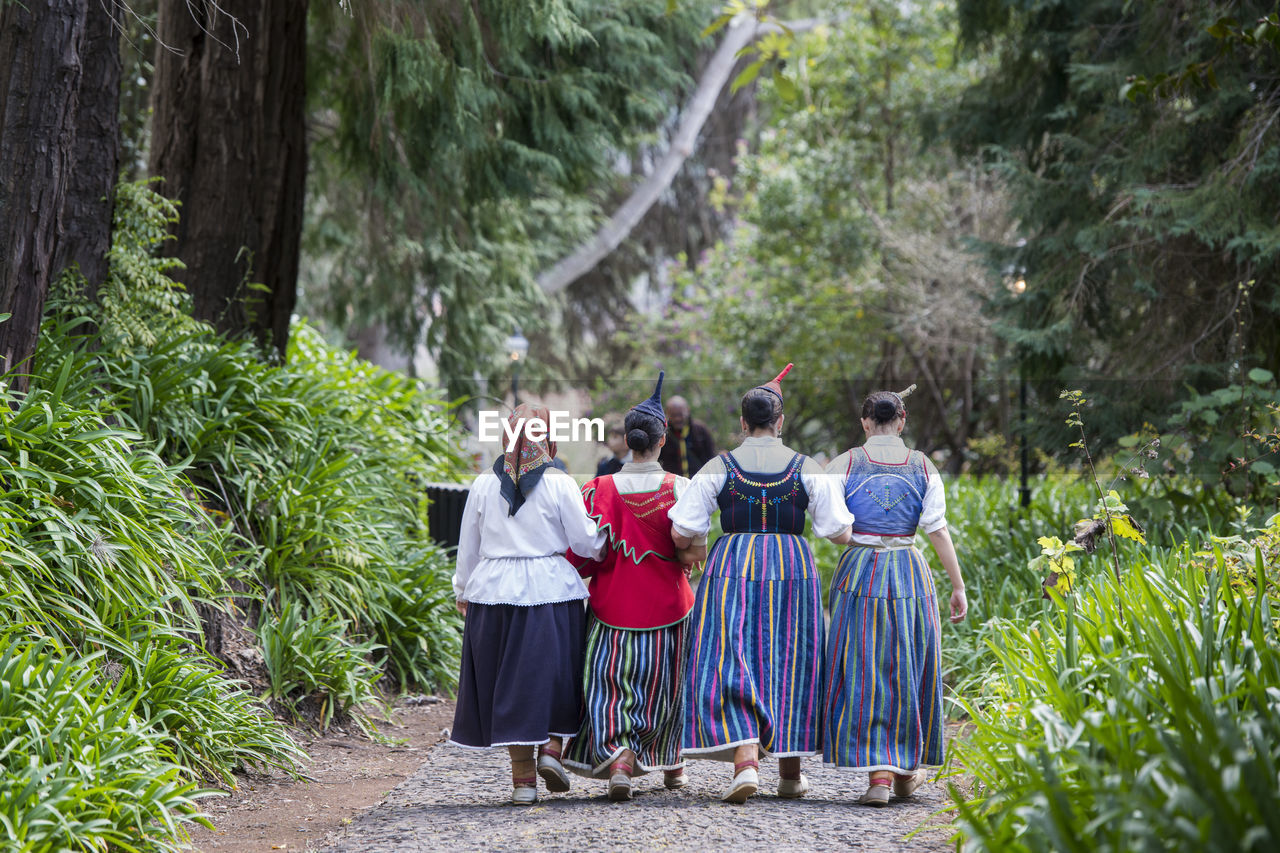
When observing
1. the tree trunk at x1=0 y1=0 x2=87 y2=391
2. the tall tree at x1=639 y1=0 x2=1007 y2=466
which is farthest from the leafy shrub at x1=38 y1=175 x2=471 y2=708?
the tall tree at x1=639 y1=0 x2=1007 y2=466

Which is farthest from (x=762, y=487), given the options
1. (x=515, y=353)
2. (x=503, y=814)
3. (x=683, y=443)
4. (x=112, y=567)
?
(x=515, y=353)

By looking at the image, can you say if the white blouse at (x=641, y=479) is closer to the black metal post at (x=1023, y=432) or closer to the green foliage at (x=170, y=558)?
the green foliage at (x=170, y=558)

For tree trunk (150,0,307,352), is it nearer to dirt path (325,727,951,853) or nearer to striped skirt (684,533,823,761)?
dirt path (325,727,951,853)

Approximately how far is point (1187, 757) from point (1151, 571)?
92.2 inches

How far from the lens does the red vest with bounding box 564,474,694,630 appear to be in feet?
15.7

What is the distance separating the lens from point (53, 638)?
403 centimetres

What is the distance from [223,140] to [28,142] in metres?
2.18

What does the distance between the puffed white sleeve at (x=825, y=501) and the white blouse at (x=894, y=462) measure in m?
0.04

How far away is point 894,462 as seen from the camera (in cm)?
482

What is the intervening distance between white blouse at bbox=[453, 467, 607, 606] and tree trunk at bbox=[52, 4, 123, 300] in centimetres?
275

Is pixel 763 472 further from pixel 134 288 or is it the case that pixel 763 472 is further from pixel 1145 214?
pixel 1145 214

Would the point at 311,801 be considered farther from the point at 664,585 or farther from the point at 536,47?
the point at 536,47

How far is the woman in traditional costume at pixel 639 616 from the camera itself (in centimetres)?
470

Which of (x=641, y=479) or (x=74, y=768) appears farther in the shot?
(x=641, y=479)
